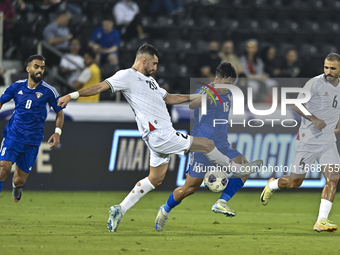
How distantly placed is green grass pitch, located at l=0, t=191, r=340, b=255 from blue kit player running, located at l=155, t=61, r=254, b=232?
0.32 meters

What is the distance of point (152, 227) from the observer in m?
7.77

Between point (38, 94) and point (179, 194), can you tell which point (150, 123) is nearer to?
point (179, 194)

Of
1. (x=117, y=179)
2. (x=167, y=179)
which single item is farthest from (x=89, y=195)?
(x=167, y=179)

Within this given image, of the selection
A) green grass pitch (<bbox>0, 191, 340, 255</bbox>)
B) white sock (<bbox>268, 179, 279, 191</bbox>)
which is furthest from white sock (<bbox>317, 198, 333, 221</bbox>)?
white sock (<bbox>268, 179, 279, 191</bbox>)

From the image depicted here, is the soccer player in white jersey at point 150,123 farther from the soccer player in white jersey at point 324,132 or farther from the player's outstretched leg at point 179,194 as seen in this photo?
the soccer player in white jersey at point 324,132

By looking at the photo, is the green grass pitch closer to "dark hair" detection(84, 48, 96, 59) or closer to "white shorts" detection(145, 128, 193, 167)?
"white shorts" detection(145, 128, 193, 167)

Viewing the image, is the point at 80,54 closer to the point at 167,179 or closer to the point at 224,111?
the point at 167,179

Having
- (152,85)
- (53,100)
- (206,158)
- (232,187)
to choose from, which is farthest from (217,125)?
(53,100)

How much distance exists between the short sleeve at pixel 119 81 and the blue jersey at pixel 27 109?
1.73 metres

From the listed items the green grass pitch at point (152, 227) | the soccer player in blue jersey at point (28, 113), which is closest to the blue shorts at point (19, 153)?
the soccer player in blue jersey at point (28, 113)

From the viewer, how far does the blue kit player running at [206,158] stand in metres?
7.38

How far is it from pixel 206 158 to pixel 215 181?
323 millimetres

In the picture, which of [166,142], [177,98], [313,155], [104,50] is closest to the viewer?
[166,142]

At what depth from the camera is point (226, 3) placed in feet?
56.9
